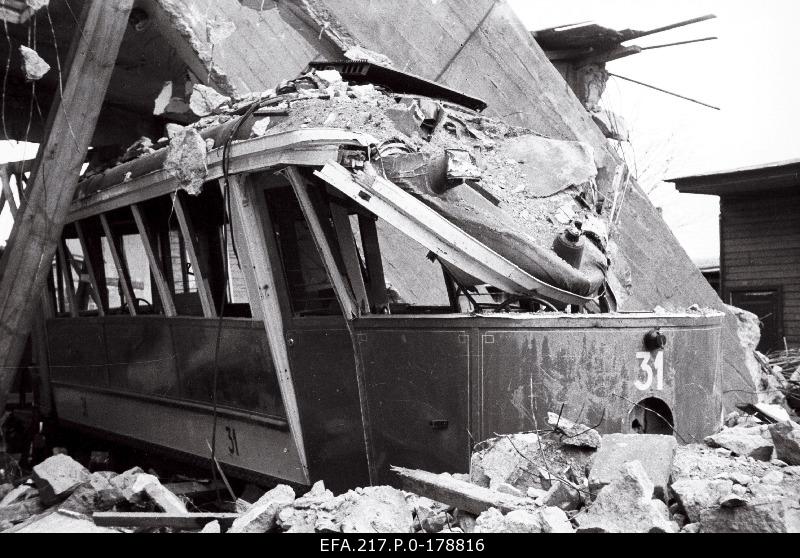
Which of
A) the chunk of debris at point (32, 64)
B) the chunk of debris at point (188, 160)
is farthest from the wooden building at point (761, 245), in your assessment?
the chunk of debris at point (32, 64)

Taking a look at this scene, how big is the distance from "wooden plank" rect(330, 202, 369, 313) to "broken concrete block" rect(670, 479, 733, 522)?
221 cm

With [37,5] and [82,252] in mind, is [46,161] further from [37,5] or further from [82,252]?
[37,5]

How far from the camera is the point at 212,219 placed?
6156mm

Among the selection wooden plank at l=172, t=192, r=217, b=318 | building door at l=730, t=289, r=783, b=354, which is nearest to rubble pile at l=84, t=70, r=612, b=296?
wooden plank at l=172, t=192, r=217, b=318

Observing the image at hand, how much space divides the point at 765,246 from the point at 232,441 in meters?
13.1

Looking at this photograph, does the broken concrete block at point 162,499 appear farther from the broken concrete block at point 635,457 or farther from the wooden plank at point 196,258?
the broken concrete block at point 635,457

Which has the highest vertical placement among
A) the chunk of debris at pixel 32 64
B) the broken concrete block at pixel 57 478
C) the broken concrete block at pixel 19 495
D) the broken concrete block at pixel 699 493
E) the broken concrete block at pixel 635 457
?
the chunk of debris at pixel 32 64

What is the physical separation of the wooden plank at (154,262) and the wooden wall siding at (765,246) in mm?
12307

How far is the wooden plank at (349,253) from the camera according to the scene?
5.17m

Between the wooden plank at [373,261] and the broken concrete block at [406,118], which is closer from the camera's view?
the wooden plank at [373,261]

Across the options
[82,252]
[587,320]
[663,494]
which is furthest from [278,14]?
[663,494]

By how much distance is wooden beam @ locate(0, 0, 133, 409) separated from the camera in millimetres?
6656

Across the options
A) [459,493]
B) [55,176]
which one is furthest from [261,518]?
[55,176]

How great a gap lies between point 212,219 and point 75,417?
4279 millimetres
